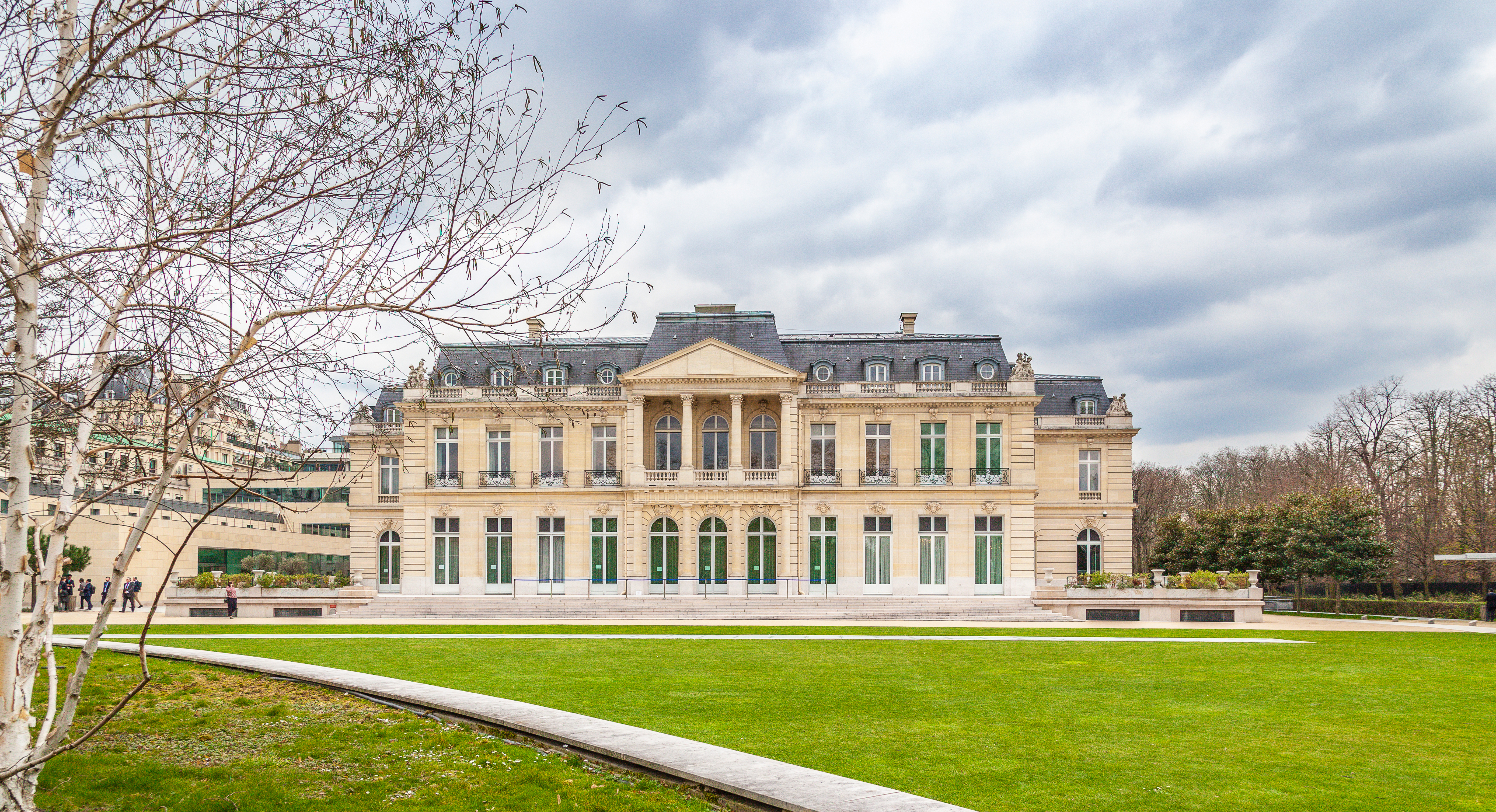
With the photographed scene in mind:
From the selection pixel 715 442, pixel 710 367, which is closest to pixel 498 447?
pixel 715 442

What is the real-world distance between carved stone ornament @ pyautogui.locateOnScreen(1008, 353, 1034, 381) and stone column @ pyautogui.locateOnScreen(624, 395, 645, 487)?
51.8 ft

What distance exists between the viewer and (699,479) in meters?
44.4

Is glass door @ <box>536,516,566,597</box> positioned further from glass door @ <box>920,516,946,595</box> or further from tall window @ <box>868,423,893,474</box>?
glass door @ <box>920,516,946,595</box>

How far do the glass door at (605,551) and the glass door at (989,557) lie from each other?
15447 mm

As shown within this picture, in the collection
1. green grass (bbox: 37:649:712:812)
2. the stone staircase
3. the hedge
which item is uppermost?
green grass (bbox: 37:649:712:812)

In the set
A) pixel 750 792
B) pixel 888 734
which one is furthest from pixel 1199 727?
pixel 750 792

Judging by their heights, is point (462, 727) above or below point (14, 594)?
below

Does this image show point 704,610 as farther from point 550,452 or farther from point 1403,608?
point 1403,608

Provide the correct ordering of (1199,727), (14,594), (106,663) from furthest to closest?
(106,663) < (1199,727) < (14,594)

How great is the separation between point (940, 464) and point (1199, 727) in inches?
1257

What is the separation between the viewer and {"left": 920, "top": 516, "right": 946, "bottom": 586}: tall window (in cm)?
4422

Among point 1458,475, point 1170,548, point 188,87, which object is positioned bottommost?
point 1170,548

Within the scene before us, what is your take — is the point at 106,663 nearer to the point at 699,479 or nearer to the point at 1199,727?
the point at 1199,727

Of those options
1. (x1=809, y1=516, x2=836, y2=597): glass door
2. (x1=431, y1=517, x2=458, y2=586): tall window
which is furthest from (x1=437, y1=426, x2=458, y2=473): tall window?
(x1=809, y1=516, x2=836, y2=597): glass door
